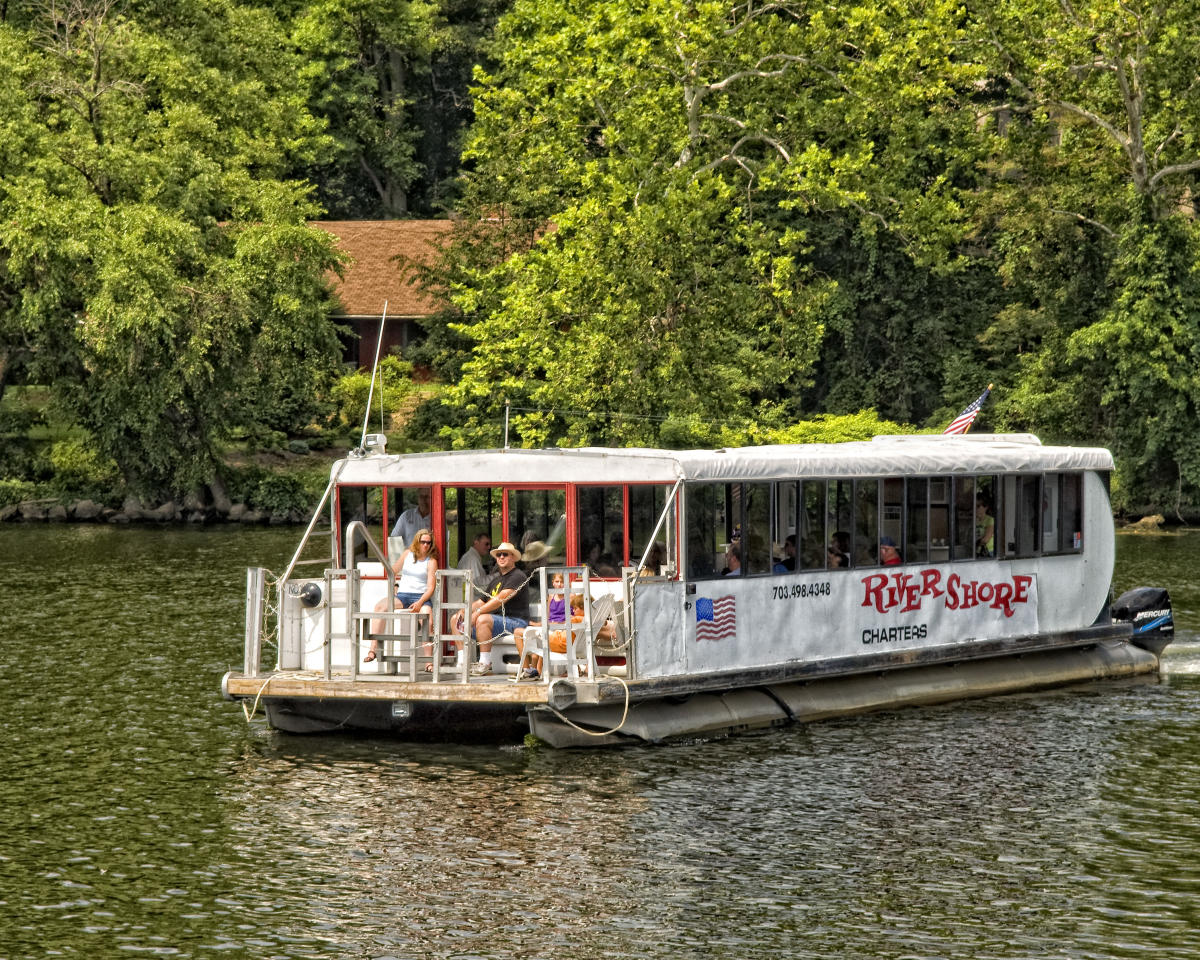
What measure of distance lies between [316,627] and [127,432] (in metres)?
35.7

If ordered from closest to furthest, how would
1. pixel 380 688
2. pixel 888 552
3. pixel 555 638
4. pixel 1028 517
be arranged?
pixel 380 688 < pixel 555 638 < pixel 888 552 < pixel 1028 517

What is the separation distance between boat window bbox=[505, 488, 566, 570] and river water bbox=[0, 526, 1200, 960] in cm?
228

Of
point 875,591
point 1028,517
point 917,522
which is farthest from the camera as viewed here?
point 1028,517

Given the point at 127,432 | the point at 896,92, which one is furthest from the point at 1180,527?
the point at 127,432

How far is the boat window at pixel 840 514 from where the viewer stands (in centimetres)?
2428

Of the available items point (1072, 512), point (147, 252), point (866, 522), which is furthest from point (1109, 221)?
point (866, 522)

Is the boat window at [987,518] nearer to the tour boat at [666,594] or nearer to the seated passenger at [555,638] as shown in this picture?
the tour boat at [666,594]

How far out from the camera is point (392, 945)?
15117mm

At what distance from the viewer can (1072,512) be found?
90.0 ft

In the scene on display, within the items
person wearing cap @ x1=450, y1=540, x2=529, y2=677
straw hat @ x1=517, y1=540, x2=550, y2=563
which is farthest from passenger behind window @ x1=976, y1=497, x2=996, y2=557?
person wearing cap @ x1=450, y1=540, x2=529, y2=677

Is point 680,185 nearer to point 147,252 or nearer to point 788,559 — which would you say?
point 147,252

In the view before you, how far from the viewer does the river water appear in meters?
15.5

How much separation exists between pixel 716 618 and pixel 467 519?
10.4 feet

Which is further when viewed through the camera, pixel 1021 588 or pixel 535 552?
pixel 1021 588
